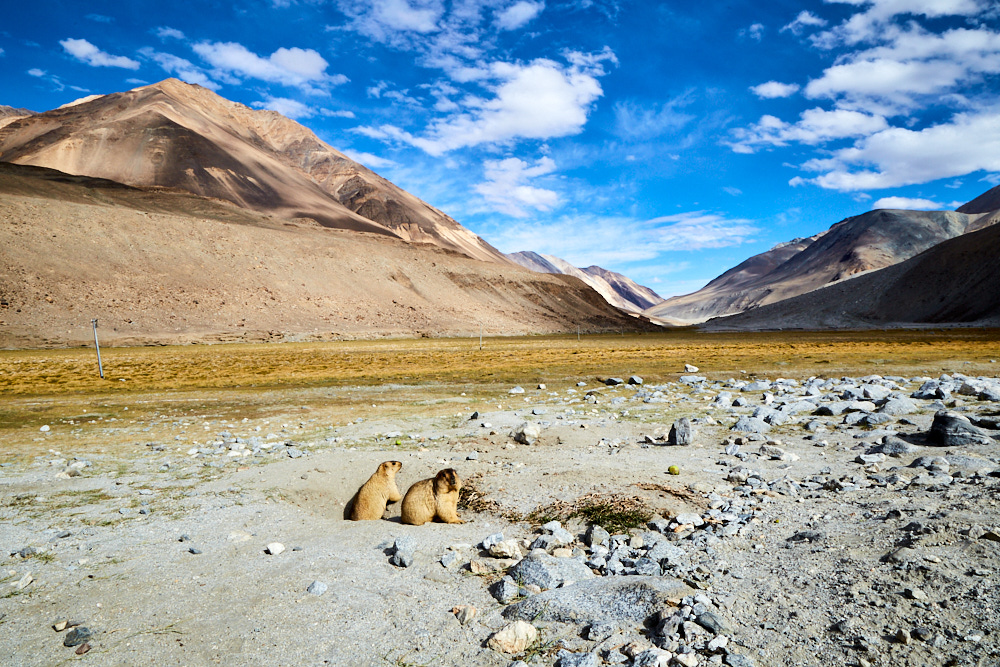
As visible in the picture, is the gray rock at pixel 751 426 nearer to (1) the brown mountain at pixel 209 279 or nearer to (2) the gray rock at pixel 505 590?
(2) the gray rock at pixel 505 590

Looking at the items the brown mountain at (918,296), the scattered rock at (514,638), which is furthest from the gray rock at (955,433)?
the brown mountain at (918,296)

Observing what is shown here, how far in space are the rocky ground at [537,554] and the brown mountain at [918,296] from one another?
78816mm

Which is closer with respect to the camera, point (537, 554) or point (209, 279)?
point (537, 554)

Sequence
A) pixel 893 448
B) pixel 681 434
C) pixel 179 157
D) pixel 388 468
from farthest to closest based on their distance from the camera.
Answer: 1. pixel 179 157
2. pixel 681 434
3. pixel 893 448
4. pixel 388 468

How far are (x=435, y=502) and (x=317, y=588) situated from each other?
1965 millimetres

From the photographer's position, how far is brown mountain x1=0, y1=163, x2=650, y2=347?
185 ft

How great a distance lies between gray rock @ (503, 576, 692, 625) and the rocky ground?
0.06ft

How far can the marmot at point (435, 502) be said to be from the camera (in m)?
5.94

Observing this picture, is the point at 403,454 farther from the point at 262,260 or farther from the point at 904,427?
the point at 262,260

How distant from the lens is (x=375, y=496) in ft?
21.0

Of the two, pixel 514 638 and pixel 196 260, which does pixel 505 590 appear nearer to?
pixel 514 638

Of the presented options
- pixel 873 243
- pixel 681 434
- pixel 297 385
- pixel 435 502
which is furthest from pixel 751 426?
pixel 873 243

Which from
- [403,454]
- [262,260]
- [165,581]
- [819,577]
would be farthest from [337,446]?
[262,260]

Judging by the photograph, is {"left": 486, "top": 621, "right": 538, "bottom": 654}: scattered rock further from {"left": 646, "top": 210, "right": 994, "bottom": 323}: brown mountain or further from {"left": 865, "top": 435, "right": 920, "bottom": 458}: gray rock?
{"left": 646, "top": 210, "right": 994, "bottom": 323}: brown mountain
